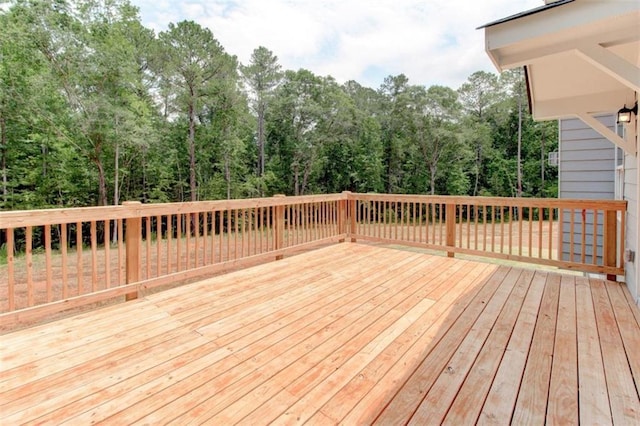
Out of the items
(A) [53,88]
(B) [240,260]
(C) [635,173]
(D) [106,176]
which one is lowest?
(B) [240,260]

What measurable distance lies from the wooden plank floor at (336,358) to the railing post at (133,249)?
0.86 feet

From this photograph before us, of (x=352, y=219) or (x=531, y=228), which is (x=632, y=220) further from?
(x=352, y=219)

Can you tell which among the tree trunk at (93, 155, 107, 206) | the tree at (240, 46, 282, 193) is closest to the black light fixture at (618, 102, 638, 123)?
the tree trunk at (93, 155, 107, 206)

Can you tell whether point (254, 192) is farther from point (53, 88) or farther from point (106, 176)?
point (53, 88)

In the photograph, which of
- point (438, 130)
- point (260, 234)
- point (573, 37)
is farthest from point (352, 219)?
point (438, 130)

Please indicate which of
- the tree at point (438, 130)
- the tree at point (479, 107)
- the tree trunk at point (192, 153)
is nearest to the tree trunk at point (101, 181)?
the tree trunk at point (192, 153)

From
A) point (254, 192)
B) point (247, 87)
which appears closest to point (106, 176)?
point (254, 192)

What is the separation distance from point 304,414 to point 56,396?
1.26 meters

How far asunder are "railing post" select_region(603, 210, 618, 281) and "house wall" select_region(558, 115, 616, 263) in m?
1.27

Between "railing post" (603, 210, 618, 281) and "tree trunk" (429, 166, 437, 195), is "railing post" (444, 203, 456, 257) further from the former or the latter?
"tree trunk" (429, 166, 437, 195)

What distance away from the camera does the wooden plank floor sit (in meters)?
1.63

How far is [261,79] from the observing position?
18.9m

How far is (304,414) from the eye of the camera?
160 centimetres

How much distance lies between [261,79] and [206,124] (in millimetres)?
4439
